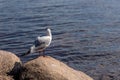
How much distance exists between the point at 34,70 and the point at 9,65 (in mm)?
863

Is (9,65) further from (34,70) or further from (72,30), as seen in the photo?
(72,30)

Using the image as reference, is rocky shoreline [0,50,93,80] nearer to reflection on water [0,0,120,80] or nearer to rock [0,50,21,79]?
rock [0,50,21,79]

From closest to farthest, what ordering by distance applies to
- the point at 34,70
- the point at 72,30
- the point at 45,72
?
the point at 45,72, the point at 34,70, the point at 72,30

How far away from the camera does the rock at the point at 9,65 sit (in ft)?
32.3

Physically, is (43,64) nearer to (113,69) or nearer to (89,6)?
(113,69)

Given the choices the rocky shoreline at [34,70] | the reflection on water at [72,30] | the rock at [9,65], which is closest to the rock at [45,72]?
the rocky shoreline at [34,70]

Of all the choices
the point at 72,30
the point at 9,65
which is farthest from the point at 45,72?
the point at 72,30

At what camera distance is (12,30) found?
784 inches

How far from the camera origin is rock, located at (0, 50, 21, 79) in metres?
9.86

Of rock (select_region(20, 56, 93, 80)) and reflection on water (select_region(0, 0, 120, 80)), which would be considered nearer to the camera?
rock (select_region(20, 56, 93, 80))

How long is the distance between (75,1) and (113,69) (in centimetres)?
1301

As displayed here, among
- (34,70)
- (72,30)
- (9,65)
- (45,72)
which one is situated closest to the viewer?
(45,72)

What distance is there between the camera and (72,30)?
19.4 meters

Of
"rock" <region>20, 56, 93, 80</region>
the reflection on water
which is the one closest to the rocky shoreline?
"rock" <region>20, 56, 93, 80</region>
